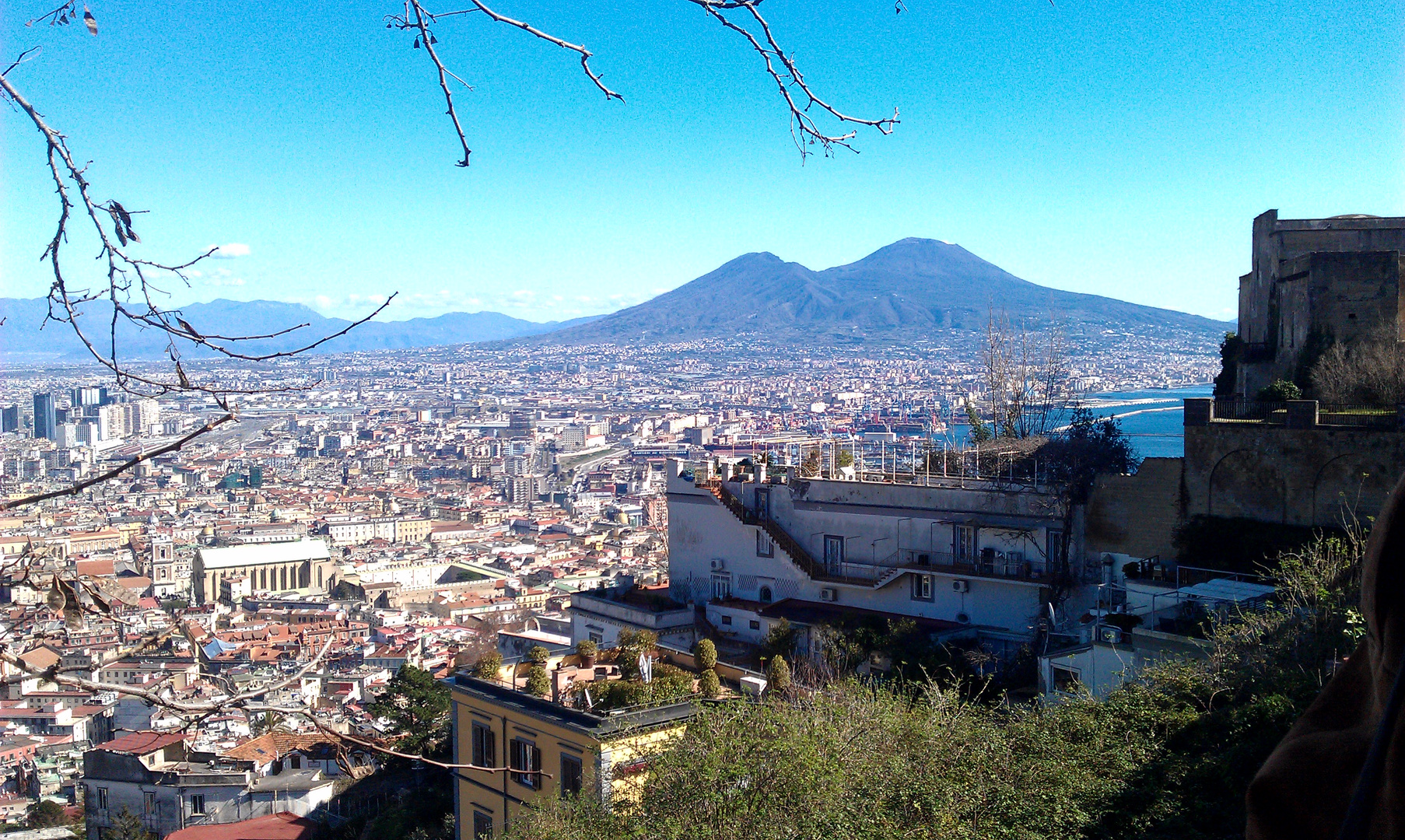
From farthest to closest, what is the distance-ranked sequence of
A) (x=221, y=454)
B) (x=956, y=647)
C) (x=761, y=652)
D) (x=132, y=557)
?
1. (x=221, y=454)
2. (x=132, y=557)
3. (x=761, y=652)
4. (x=956, y=647)

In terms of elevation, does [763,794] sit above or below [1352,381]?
below

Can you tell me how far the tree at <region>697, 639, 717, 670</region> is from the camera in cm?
1129

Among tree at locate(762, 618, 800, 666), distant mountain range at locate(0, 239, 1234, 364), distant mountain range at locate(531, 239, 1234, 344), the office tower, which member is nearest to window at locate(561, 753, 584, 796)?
tree at locate(762, 618, 800, 666)

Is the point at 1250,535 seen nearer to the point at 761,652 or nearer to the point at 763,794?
the point at 761,652

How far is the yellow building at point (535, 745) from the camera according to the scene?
768 centimetres

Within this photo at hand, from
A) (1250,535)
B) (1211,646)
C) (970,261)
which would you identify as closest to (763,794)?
(1211,646)

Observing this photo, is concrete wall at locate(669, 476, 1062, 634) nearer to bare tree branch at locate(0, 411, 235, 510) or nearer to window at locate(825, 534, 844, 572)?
window at locate(825, 534, 844, 572)

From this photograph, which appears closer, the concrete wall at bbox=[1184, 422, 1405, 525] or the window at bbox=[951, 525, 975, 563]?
the concrete wall at bbox=[1184, 422, 1405, 525]

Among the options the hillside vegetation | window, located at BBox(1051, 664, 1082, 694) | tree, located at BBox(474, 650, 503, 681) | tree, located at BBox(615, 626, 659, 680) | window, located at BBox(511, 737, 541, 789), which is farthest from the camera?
tree, located at BBox(474, 650, 503, 681)

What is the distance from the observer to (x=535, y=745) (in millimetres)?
8633

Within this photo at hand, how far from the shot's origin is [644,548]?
59156 millimetres

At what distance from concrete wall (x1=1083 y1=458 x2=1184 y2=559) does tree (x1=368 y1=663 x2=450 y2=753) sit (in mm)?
7985

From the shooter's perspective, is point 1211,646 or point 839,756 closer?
point 839,756

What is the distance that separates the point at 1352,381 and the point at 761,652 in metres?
6.82
